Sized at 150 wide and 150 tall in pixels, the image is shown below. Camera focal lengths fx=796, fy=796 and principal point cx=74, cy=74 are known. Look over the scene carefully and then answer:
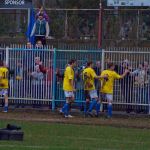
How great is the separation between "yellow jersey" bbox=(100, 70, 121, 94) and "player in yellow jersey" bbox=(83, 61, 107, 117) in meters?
0.19

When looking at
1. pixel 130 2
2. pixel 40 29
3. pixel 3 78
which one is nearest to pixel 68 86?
pixel 3 78

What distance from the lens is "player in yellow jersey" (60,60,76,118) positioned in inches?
1120

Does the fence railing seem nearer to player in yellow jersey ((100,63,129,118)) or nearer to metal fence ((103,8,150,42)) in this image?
player in yellow jersey ((100,63,129,118))

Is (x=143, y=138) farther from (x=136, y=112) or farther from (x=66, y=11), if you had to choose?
(x=66, y=11)

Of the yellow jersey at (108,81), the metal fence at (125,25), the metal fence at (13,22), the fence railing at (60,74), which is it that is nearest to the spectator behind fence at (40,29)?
the fence railing at (60,74)

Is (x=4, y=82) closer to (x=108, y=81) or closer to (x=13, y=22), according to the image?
(x=108, y=81)

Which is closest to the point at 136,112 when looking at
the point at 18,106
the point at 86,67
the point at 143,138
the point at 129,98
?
the point at 129,98

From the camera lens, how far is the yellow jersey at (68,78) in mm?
28417

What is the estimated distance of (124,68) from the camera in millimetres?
29469

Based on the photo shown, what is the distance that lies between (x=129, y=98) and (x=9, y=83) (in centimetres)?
472

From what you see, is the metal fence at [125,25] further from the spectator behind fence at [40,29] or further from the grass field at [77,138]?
the grass field at [77,138]

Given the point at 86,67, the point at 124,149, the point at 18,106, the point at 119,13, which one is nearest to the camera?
the point at 124,149

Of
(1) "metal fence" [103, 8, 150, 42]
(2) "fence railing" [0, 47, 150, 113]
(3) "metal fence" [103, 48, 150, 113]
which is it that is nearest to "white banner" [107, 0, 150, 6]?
(1) "metal fence" [103, 8, 150, 42]

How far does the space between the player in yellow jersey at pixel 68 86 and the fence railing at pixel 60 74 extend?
927 mm
